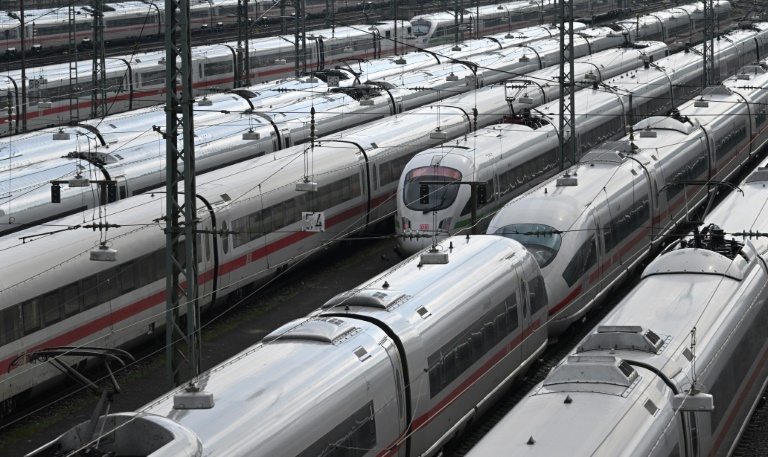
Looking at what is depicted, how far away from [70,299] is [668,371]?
1234 cm

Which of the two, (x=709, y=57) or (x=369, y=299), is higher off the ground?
(x=369, y=299)

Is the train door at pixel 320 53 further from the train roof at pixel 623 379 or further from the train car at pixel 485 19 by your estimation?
the train roof at pixel 623 379

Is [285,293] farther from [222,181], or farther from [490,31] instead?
[490,31]

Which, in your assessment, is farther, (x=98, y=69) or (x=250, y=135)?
(x=98, y=69)

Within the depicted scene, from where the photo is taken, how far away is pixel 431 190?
30969mm

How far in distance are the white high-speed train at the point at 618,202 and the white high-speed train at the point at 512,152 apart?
2.59 metres

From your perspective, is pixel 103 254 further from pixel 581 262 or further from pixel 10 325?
pixel 581 262

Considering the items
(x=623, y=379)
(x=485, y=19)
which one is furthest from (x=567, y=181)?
(x=485, y=19)

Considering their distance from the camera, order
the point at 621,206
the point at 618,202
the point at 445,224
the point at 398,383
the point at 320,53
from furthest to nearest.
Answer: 1. the point at 320,53
2. the point at 445,224
3. the point at 621,206
4. the point at 618,202
5. the point at 398,383

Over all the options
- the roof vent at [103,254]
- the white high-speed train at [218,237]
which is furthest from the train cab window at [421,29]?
the roof vent at [103,254]

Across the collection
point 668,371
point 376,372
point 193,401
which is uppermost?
point 193,401

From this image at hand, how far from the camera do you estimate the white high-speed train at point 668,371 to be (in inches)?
525

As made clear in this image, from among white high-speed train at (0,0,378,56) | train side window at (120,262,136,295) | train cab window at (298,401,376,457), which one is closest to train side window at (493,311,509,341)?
train cab window at (298,401,376,457)

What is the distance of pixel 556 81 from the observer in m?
49.0
